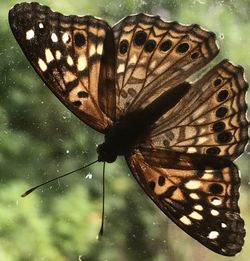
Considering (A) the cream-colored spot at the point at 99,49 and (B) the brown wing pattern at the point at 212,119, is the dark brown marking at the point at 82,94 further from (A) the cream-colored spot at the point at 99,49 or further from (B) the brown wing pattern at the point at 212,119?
(B) the brown wing pattern at the point at 212,119

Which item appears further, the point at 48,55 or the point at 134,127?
the point at 134,127

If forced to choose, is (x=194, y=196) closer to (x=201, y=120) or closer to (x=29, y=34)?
(x=201, y=120)

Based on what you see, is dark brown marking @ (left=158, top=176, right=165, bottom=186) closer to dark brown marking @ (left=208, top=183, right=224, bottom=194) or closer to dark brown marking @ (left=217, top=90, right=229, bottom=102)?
dark brown marking @ (left=208, top=183, right=224, bottom=194)

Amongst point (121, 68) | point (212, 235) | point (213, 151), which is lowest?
point (212, 235)

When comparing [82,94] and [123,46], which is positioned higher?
[123,46]

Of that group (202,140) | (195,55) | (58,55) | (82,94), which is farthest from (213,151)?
(58,55)

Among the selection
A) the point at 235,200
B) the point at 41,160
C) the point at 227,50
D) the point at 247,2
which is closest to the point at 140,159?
the point at 235,200

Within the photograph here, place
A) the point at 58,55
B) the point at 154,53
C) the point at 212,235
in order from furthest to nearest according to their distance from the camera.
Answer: the point at 154,53
the point at 58,55
the point at 212,235

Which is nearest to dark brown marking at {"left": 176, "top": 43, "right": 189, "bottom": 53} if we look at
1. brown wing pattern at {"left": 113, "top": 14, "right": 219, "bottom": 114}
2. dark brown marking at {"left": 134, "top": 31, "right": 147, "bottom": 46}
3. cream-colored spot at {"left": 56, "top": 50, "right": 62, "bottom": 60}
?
brown wing pattern at {"left": 113, "top": 14, "right": 219, "bottom": 114}
